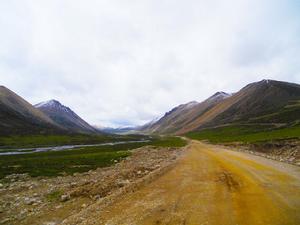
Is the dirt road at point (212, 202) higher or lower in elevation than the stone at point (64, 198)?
higher

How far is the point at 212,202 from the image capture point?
17.4 m

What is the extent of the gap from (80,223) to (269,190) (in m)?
12.2

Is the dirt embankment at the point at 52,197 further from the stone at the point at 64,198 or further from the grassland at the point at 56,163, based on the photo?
the grassland at the point at 56,163

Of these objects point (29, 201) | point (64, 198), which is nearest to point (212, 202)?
point (64, 198)

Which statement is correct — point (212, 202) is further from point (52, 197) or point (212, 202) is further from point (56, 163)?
point (56, 163)

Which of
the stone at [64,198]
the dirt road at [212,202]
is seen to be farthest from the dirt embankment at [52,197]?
the dirt road at [212,202]

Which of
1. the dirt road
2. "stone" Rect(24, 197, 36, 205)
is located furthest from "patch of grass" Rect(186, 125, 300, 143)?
"stone" Rect(24, 197, 36, 205)

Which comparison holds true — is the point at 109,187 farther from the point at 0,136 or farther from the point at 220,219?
the point at 0,136

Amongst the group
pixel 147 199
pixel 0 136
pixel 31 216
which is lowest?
pixel 31 216

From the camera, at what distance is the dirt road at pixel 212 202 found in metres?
14.6

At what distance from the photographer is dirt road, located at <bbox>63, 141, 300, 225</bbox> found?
47.9 feet

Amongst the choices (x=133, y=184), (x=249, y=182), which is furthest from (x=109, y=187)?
(x=249, y=182)

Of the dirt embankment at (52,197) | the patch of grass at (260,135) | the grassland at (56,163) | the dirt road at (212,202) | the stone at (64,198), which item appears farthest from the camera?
the patch of grass at (260,135)

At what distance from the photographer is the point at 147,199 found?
19.2m
